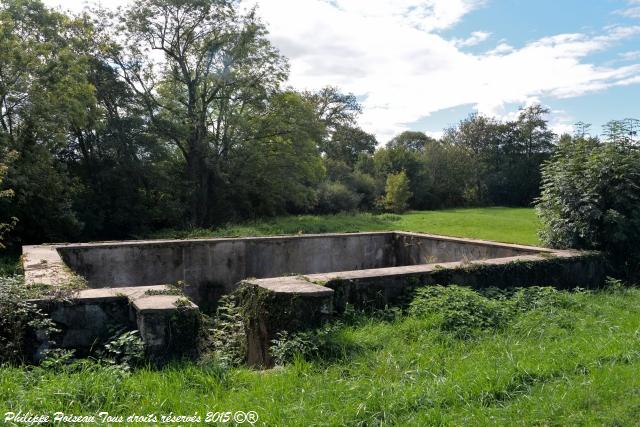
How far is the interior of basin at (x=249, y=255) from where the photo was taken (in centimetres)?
802

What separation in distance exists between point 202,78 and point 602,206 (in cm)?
1941

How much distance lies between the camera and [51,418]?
2789mm

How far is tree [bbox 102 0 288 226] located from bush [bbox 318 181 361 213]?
30.5 ft

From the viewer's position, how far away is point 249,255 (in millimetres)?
9047

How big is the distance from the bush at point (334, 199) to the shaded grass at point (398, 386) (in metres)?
27.1

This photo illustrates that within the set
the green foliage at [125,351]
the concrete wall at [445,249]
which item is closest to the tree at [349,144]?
the concrete wall at [445,249]

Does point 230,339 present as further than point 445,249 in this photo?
No

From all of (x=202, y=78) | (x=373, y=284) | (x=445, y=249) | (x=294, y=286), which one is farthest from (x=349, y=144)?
(x=294, y=286)

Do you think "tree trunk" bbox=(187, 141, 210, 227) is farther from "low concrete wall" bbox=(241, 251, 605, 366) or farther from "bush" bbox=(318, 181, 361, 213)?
"low concrete wall" bbox=(241, 251, 605, 366)

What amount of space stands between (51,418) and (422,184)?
42.3 meters

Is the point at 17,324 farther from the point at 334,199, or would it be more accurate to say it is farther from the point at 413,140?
the point at 413,140

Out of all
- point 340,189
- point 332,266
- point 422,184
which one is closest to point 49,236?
point 332,266

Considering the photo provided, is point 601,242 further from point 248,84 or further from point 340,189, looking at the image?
point 340,189

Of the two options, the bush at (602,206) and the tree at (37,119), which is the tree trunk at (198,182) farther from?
the bush at (602,206)
